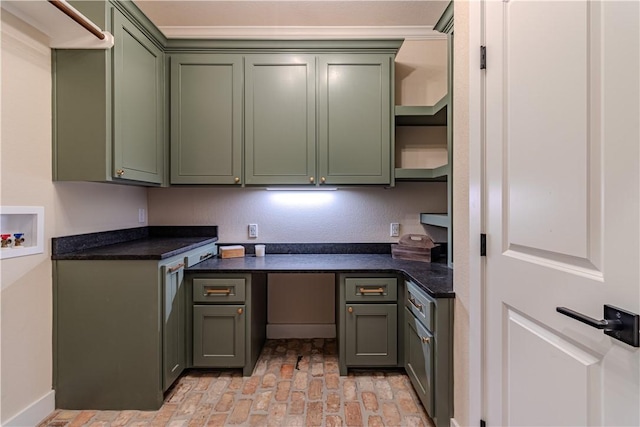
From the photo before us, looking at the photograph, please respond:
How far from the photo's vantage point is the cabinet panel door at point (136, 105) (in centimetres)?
183

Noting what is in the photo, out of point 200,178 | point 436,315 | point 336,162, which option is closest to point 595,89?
point 436,315

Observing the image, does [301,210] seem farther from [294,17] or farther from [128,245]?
[294,17]

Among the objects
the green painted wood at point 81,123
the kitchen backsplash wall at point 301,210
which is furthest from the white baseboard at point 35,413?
the kitchen backsplash wall at point 301,210

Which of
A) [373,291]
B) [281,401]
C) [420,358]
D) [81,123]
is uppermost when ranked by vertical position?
[81,123]

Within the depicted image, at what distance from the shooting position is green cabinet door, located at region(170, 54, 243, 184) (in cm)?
236

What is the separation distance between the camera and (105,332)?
5.79ft

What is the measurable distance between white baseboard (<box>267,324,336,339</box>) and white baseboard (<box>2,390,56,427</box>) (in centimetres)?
150

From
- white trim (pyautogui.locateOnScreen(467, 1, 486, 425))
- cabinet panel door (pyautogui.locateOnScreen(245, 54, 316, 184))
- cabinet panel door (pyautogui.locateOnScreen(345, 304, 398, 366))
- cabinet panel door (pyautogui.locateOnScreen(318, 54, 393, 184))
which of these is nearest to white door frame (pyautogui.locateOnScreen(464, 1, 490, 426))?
white trim (pyautogui.locateOnScreen(467, 1, 486, 425))

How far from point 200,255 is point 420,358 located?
1.71m

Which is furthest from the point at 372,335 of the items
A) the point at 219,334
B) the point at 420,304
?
the point at 219,334

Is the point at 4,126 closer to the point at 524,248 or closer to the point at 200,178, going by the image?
the point at 200,178

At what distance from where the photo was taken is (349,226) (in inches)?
108

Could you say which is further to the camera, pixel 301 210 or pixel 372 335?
pixel 301 210

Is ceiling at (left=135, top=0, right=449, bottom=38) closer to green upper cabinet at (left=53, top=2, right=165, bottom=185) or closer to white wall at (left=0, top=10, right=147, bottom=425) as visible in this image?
green upper cabinet at (left=53, top=2, right=165, bottom=185)
